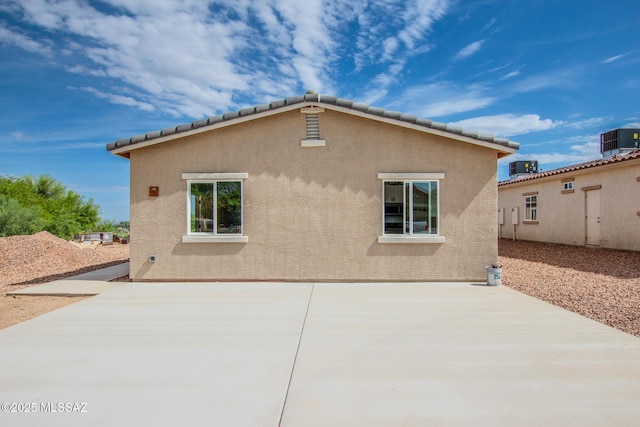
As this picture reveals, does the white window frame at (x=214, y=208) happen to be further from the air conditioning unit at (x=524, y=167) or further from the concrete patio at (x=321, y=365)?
the air conditioning unit at (x=524, y=167)

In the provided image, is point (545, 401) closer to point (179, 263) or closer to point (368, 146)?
point (368, 146)

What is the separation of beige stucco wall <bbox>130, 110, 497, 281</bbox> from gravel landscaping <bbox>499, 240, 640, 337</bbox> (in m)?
1.82

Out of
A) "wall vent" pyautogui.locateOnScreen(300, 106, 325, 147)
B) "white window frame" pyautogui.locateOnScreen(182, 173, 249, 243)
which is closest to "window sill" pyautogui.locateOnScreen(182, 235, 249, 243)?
"white window frame" pyautogui.locateOnScreen(182, 173, 249, 243)

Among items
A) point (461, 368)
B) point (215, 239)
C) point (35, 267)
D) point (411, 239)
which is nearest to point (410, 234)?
point (411, 239)

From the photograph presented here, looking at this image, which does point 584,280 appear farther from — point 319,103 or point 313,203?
point 319,103

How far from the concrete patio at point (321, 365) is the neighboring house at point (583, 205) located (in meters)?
11.0

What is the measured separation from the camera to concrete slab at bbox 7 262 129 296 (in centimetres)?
920

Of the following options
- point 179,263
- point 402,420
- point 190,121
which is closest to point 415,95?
point 190,121

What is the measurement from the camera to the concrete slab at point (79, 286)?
9.20m

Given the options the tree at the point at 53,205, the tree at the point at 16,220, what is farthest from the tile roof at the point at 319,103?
the tree at the point at 53,205

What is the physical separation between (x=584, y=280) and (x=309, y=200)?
7562mm

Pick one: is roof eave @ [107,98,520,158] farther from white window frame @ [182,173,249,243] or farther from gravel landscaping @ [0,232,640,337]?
gravel landscaping @ [0,232,640,337]

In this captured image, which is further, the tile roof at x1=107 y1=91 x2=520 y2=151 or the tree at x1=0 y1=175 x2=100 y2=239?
the tree at x1=0 y1=175 x2=100 y2=239

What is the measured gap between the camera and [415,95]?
14438 millimetres
